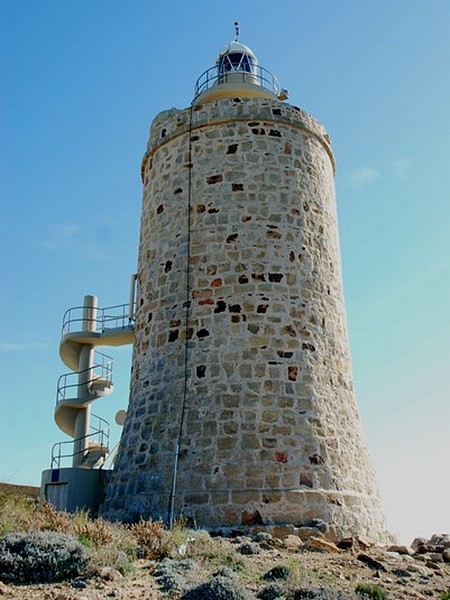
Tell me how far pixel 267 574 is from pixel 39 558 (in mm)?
2230

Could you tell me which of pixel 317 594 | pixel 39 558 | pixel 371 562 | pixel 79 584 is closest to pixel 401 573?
pixel 371 562

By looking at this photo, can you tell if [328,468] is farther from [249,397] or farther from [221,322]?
[221,322]

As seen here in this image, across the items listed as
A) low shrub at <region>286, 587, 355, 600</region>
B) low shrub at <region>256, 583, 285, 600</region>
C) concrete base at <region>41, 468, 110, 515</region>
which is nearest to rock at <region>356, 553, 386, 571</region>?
low shrub at <region>286, 587, 355, 600</region>

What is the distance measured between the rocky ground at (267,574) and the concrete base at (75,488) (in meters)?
3.99

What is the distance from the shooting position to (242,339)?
36.5 ft

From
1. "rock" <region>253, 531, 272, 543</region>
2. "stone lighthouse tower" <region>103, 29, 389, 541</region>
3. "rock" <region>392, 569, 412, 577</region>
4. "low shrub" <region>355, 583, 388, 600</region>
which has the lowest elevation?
"low shrub" <region>355, 583, 388, 600</region>

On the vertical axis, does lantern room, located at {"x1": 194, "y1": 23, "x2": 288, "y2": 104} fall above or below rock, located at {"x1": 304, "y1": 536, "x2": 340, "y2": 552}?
above

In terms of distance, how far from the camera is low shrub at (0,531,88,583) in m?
6.11

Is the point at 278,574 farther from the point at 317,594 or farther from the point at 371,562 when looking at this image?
the point at 371,562

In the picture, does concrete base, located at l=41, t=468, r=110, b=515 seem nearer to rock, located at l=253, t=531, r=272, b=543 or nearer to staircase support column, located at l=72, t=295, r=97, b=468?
staircase support column, located at l=72, t=295, r=97, b=468

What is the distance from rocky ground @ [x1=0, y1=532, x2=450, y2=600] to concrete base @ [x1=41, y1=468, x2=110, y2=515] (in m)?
3.99

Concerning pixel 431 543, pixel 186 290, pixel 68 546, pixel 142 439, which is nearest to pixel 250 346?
pixel 186 290

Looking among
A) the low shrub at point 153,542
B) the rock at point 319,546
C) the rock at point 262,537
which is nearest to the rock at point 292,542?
the rock at point 319,546

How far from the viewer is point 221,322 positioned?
11.3 metres
